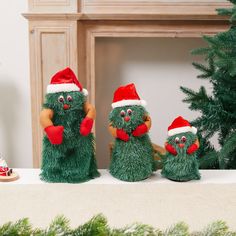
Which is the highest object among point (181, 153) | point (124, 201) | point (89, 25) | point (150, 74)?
point (89, 25)

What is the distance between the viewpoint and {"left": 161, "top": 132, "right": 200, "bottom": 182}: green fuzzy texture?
991 millimetres

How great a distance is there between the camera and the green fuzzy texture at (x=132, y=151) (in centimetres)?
99

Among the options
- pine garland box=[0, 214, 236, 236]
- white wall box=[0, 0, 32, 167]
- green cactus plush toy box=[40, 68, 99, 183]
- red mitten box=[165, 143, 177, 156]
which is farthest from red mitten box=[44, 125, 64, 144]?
white wall box=[0, 0, 32, 167]

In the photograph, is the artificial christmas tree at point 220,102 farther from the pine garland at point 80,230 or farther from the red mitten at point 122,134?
the pine garland at point 80,230

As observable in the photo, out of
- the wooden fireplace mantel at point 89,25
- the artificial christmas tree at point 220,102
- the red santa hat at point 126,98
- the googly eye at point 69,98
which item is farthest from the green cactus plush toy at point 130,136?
the wooden fireplace mantel at point 89,25

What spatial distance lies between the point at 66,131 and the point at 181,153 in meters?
0.31

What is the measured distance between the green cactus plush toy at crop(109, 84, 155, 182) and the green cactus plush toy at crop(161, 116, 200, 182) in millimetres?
58

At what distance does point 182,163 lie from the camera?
992 millimetres

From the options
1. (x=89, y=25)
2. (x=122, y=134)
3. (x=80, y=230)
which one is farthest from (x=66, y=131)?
(x=89, y=25)

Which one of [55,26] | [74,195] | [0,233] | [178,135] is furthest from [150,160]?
[55,26]

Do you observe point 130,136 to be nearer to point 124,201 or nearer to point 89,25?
point 124,201

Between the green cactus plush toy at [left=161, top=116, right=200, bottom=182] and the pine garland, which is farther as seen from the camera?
the green cactus plush toy at [left=161, top=116, right=200, bottom=182]

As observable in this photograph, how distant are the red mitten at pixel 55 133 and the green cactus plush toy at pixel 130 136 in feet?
0.47

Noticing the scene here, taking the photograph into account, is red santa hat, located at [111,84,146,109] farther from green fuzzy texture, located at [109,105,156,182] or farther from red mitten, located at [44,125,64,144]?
red mitten, located at [44,125,64,144]
